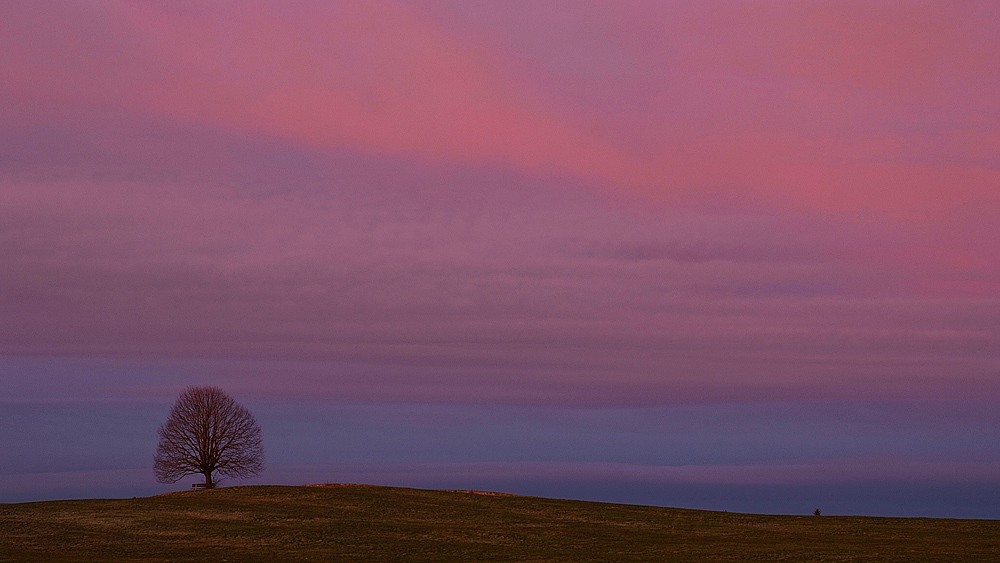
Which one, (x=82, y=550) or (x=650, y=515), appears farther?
(x=650, y=515)

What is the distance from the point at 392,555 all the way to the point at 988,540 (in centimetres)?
3438

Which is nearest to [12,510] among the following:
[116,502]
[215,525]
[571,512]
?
[116,502]

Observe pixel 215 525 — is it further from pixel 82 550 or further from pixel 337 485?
pixel 337 485

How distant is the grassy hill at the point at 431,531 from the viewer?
48594 mm

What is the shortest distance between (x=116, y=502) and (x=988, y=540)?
57745 millimetres

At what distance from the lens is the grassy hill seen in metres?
48.6

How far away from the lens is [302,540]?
176ft

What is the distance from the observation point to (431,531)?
58062mm

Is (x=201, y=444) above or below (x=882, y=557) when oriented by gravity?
above

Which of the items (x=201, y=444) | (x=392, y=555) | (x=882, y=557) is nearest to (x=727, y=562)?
(x=882, y=557)

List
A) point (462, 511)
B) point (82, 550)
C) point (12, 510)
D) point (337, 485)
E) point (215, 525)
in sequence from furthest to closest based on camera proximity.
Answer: point (337, 485), point (462, 511), point (12, 510), point (215, 525), point (82, 550)

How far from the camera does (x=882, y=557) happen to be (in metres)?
46.5

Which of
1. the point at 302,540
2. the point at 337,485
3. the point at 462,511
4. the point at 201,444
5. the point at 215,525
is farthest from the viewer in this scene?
the point at 201,444

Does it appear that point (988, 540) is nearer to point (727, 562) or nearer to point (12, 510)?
point (727, 562)
